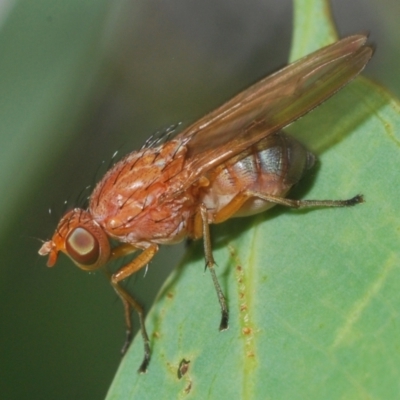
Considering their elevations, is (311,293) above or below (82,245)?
below

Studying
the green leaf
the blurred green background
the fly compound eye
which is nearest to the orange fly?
the fly compound eye

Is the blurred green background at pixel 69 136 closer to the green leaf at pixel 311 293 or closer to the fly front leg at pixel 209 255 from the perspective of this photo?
the fly front leg at pixel 209 255

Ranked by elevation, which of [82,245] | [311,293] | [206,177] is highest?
[82,245]

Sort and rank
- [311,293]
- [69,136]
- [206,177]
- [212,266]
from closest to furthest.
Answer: [311,293], [212,266], [206,177], [69,136]

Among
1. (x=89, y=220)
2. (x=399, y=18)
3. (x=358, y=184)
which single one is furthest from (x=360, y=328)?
(x=399, y=18)

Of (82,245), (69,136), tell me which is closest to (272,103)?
(82,245)

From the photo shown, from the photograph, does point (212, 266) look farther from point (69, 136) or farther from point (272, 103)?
point (69, 136)

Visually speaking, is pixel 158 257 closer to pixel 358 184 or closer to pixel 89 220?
pixel 89 220

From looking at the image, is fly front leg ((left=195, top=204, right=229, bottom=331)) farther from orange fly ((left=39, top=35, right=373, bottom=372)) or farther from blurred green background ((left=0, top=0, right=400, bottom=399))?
blurred green background ((left=0, top=0, right=400, bottom=399))
